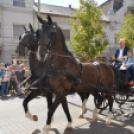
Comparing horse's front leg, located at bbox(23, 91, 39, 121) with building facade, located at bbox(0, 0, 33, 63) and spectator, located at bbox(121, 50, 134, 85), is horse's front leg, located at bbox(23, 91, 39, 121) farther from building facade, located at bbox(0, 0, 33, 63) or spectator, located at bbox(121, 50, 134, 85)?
building facade, located at bbox(0, 0, 33, 63)

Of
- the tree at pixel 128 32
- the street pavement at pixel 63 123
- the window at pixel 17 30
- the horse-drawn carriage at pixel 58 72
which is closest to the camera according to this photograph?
the horse-drawn carriage at pixel 58 72

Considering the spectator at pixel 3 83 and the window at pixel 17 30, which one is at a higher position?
the window at pixel 17 30

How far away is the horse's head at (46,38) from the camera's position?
12.8 feet

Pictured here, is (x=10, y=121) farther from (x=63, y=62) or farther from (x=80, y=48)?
(x=80, y=48)

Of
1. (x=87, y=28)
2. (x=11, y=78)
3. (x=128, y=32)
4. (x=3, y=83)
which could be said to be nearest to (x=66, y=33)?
(x=87, y=28)

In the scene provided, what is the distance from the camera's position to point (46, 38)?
12.9 feet

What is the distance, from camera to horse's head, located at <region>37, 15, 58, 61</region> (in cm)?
391

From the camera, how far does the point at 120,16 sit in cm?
2411

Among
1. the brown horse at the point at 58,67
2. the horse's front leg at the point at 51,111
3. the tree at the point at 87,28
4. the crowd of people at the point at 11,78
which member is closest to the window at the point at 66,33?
the tree at the point at 87,28

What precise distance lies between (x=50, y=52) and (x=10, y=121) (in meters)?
2.49

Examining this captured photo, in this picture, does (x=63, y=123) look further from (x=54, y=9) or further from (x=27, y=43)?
(x=54, y=9)

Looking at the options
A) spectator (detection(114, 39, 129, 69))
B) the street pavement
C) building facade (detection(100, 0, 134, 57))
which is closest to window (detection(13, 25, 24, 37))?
building facade (detection(100, 0, 134, 57))

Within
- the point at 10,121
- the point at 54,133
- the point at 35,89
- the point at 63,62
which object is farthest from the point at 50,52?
the point at 10,121

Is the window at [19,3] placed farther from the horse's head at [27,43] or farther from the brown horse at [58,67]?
the brown horse at [58,67]
